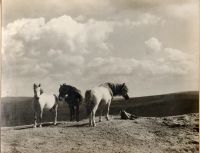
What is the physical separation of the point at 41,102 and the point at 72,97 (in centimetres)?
11

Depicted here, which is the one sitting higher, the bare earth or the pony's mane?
the pony's mane

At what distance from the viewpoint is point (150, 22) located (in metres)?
1.20

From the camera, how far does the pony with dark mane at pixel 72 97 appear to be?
121cm

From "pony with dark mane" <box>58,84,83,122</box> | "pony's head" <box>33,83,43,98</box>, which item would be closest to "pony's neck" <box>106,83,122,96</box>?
"pony with dark mane" <box>58,84,83,122</box>

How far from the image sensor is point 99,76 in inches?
47.8

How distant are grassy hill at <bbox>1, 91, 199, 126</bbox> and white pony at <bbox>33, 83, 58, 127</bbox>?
0.6 inches

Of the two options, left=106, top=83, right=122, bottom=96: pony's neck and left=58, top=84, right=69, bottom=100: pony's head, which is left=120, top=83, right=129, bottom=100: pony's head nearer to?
left=106, top=83, right=122, bottom=96: pony's neck

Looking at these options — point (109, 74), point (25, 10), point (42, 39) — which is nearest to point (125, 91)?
point (109, 74)

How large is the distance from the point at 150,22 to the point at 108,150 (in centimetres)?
44

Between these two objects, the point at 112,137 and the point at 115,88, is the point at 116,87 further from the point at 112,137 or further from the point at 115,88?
the point at 112,137

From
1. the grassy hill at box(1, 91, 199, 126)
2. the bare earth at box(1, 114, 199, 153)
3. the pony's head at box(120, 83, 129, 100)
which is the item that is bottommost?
the bare earth at box(1, 114, 199, 153)

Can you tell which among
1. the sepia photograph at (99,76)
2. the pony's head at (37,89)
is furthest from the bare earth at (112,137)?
the pony's head at (37,89)

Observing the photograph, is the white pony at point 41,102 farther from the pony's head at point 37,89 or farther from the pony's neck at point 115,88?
the pony's neck at point 115,88

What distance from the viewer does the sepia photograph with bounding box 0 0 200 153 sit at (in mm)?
1182
